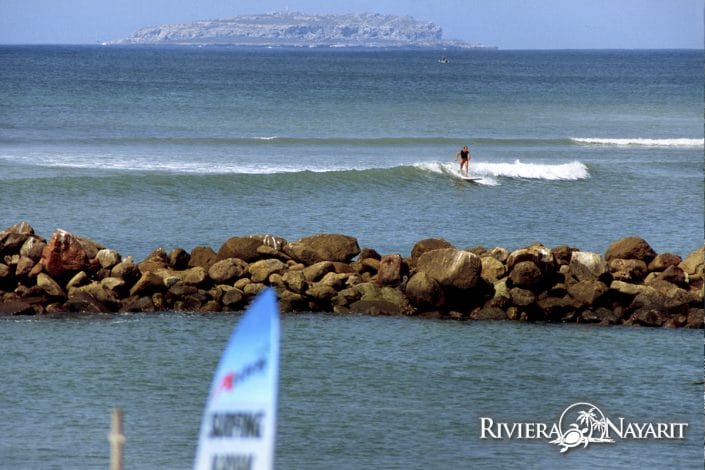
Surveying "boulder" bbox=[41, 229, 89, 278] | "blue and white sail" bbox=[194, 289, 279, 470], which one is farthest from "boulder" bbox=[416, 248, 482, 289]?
"blue and white sail" bbox=[194, 289, 279, 470]

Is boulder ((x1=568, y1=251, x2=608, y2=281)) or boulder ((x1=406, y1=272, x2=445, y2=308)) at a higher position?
boulder ((x1=568, y1=251, x2=608, y2=281))

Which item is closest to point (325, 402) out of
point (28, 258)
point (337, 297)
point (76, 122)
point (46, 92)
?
point (337, 297)

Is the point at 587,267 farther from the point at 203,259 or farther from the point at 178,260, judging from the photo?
the point at 178,260

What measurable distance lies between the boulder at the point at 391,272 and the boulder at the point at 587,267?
127 inches

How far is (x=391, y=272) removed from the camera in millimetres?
23844

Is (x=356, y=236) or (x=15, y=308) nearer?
(x=15, y=308)

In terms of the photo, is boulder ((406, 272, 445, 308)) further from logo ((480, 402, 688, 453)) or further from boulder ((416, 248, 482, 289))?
logo ((480, 402, 688, 453))

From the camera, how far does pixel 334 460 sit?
15484 mm

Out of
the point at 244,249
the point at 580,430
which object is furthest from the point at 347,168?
the point at 580,430

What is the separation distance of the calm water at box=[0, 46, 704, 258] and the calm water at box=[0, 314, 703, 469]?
7406 mm

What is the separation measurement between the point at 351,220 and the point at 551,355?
565 inches

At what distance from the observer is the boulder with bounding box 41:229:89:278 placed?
23.6 meters

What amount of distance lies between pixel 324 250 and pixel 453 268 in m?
3.21

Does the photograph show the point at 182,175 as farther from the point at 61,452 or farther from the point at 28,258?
the point at 61,452
